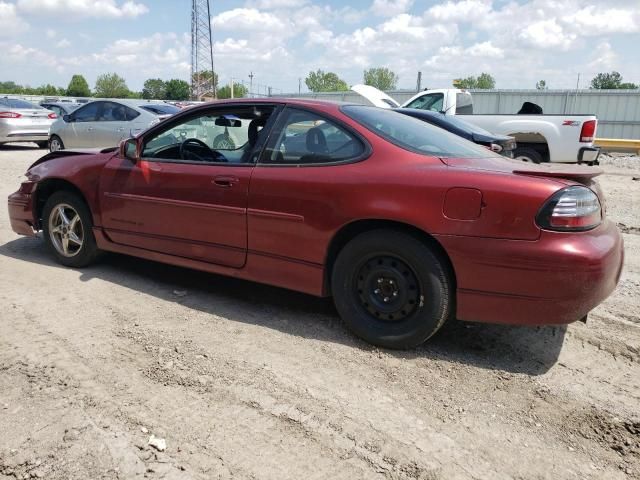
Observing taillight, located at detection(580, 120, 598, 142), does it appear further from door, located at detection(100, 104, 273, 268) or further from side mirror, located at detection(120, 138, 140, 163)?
side mirror, located at detection(120, 138, 140, 163)

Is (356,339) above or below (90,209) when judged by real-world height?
below

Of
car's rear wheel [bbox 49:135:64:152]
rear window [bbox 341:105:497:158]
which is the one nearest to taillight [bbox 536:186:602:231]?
rear window [bbox 341:105:497:158]

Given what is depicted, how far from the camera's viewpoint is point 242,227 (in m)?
3.86

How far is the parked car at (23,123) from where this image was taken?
1517 cm

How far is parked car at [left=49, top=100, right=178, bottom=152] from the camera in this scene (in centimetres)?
1193

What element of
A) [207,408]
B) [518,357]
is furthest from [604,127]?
[207,408]

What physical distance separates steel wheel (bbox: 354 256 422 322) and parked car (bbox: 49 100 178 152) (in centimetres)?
934

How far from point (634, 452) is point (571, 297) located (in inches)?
32.2

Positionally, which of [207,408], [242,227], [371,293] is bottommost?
[207,408]

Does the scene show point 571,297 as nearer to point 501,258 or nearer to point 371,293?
point 501,258

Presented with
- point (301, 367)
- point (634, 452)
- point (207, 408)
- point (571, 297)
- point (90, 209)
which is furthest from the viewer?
point (90, 209)

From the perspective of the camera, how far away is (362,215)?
3371 millimetres

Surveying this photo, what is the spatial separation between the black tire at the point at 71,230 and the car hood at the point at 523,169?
320 centimetres

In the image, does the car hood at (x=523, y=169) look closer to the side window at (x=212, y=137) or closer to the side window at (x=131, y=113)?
the side window at (x=212, y=137)
